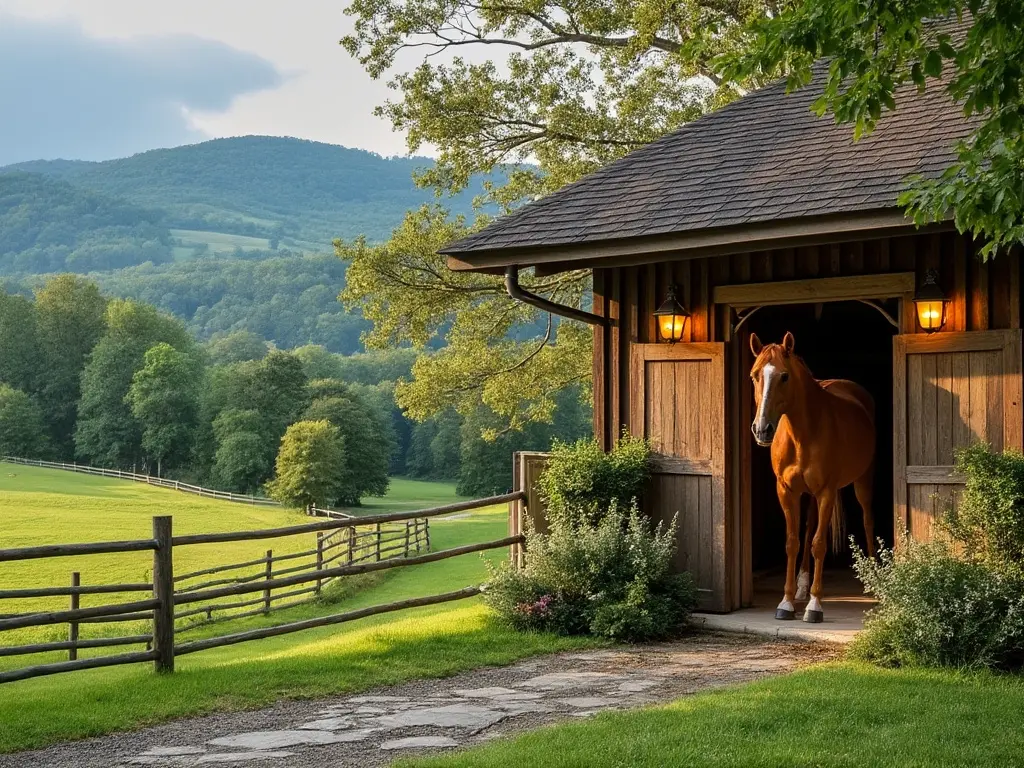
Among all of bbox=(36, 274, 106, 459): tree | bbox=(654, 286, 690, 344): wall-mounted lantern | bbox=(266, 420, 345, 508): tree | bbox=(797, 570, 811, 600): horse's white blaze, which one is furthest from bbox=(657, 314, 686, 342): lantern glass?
bbox=(36, 274, 106, 459): tree

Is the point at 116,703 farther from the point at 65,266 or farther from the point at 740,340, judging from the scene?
the point at 65,266

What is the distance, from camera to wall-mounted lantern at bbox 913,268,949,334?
8.90 meters

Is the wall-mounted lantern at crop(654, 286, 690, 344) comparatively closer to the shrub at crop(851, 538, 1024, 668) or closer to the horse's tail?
the horse's tail

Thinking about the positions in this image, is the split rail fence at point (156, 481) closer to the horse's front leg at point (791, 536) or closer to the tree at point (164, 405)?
the tree at point (164, 405)

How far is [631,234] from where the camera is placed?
958 cm

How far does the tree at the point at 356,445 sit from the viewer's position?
5725cm

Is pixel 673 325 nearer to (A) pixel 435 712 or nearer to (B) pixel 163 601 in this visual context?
(A) pixel 435 712

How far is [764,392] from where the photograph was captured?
896cm

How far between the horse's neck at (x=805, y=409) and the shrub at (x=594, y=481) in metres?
1.36

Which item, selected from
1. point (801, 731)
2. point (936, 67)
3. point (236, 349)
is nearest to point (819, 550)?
→ point (801, 731)

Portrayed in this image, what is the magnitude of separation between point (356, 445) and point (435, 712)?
52.3 m

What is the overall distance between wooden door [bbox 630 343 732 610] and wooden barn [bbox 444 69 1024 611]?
0.02 m

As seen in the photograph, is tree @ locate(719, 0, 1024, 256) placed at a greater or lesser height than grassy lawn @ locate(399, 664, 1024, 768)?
Answer: greater

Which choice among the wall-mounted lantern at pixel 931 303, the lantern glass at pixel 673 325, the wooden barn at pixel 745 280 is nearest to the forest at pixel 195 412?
the wooden barn at pixel 745 280
